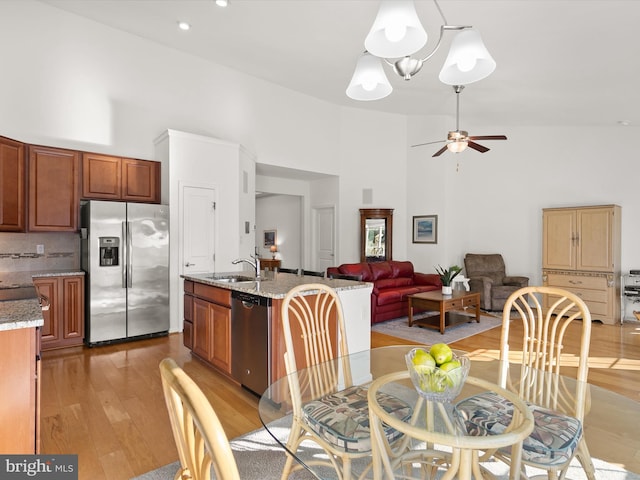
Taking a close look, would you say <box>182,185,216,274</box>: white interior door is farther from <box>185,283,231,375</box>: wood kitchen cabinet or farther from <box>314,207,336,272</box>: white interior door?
<box>314,207,336,272</box>: white interior door

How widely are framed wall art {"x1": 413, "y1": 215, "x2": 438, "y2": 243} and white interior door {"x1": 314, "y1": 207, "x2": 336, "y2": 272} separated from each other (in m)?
1.75

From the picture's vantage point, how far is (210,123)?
5770 millimetres

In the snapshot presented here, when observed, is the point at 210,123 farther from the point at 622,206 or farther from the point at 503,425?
the point at 622,206

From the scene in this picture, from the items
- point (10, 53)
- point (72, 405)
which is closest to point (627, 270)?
point (72, 405)

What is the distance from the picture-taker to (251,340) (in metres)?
2.81

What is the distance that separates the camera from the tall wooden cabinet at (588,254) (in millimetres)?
5684

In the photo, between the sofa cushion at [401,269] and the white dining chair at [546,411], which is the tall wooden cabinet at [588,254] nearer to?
the sofa cushion at [401,269]

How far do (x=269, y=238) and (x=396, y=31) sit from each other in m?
8.64

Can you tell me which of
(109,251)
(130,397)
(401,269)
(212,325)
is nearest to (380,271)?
(401,269)

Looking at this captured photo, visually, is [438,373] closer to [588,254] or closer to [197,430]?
[197,430]

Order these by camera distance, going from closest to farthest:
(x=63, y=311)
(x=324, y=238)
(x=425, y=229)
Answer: (x=63, y=311), (x=425, y=229), (x=324, y=238)

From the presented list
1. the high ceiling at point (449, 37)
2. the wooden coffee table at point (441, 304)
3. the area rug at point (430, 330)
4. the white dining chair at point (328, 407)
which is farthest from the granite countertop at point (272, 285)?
the high ceiling at point (449, 37)

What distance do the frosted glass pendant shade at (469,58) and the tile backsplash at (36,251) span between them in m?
4.77

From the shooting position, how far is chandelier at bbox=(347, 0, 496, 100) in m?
1.75
